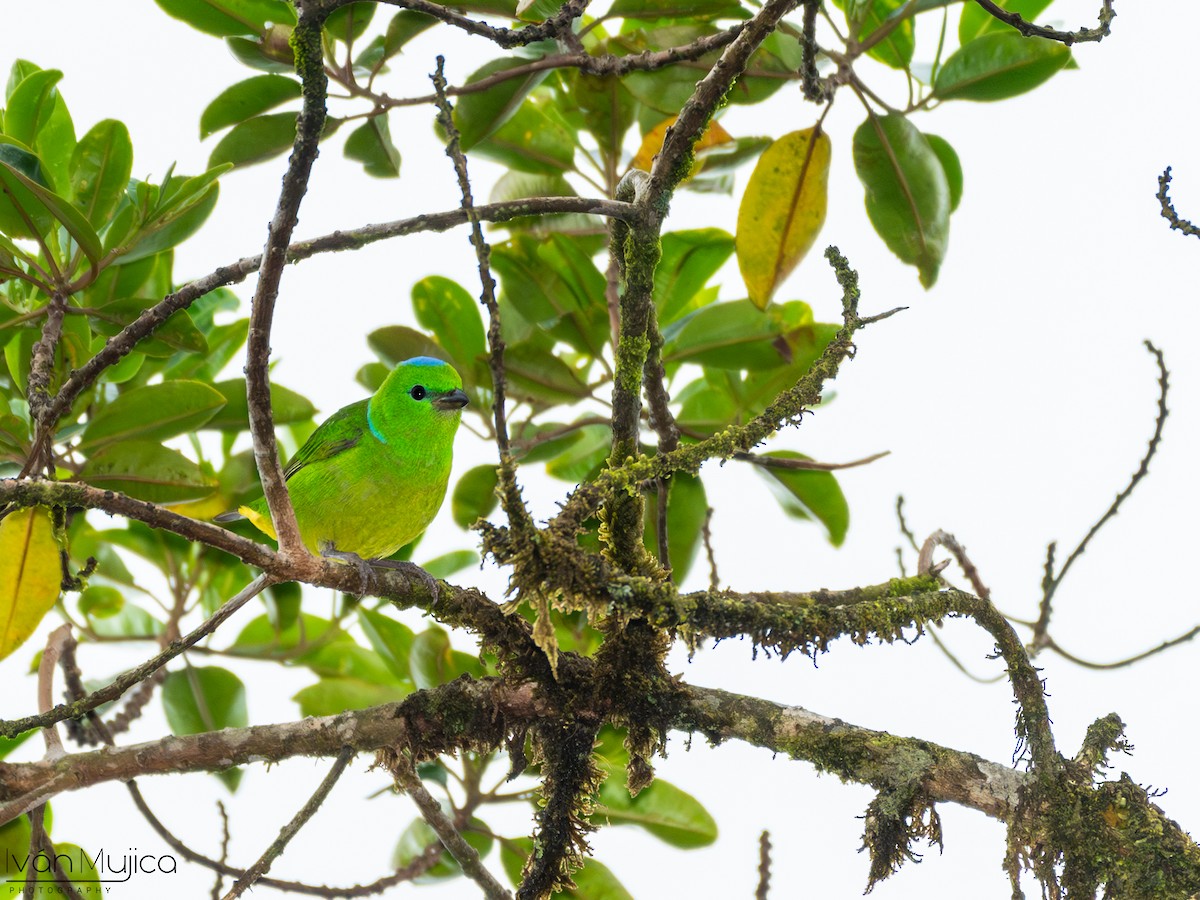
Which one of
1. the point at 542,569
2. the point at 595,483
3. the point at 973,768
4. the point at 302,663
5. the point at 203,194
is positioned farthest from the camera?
the point at 302,663

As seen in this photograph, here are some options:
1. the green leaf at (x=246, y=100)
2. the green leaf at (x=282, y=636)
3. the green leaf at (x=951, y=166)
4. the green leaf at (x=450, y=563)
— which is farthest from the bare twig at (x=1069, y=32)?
the green leaf at (x=282, y=636)

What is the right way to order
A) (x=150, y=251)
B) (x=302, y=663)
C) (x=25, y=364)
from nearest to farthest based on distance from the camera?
(x=150, y=251), (x=25, y=364), (x=302, y=663)

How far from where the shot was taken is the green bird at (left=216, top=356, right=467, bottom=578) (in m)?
3.47

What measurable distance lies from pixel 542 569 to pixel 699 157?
2.08 m

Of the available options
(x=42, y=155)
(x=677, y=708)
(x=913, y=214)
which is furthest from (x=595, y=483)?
(x=42, y=155)

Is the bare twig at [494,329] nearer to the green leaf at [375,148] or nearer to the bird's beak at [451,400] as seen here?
the green leaf at [375,148]

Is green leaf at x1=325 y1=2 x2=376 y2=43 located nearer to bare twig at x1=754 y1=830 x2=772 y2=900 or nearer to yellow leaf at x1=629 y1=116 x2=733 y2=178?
yellow leaf at x1=629 y1=116 x2=733 y2=178

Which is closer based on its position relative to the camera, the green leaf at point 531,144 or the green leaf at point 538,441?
the green leaf at point 538,441

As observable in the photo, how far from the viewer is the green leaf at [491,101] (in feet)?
10.1

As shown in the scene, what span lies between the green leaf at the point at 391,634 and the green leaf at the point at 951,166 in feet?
7.77

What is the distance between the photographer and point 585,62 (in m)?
2.91

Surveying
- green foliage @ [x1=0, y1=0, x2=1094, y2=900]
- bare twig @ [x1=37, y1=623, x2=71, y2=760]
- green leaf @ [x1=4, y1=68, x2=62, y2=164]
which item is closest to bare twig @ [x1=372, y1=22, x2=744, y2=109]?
green foliage @ [x1=0, y1=0, x2=1094, y2=900]

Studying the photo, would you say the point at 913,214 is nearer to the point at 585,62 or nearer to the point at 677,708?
the point at 585,62

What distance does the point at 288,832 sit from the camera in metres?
2.23
